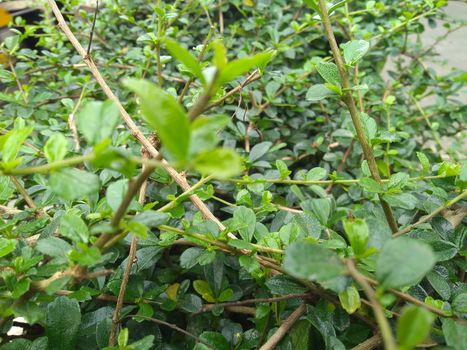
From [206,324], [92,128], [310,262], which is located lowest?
[206,324]

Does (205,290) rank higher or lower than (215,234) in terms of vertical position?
lower

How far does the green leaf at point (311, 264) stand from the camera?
274mm

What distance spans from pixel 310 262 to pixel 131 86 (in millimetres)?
175

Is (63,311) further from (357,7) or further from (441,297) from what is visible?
(357,7)

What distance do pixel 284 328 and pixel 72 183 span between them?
31cm

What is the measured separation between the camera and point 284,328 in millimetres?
457

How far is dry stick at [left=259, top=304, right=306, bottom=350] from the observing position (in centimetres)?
44

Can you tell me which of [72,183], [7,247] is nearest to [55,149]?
[72,183]

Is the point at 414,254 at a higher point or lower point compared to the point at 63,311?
higher

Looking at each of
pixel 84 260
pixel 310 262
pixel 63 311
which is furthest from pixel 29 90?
pixel 310 262

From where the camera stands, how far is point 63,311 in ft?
1.48

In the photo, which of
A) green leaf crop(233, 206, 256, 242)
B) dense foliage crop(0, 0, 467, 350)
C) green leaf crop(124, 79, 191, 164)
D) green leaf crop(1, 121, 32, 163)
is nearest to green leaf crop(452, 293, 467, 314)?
dense foliage crop(0, 0, 467, 350)

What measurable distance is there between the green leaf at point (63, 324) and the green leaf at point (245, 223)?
214mm

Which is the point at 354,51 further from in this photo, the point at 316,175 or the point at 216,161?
the point at 216,161
